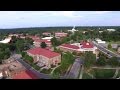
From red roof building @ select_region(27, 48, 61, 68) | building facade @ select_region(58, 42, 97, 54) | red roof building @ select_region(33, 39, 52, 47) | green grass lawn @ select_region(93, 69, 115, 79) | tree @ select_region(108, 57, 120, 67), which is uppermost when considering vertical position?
red roof building @ select_region(33, 39, 52, 47)

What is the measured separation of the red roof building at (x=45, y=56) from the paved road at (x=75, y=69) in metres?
0.17

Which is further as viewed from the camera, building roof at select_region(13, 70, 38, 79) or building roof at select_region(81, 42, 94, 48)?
building roof at select_region(81, 42, 94, 48)

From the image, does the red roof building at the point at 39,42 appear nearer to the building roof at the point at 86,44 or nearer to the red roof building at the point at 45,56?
the red roof building at the point at 45,56

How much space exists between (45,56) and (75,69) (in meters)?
0.33

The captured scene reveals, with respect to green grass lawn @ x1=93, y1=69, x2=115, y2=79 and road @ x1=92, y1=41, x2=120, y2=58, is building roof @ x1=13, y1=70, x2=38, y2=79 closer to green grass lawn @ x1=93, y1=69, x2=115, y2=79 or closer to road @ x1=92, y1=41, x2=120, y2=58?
green grass lawn @ x1=93, y1=69, x2=115, y2=79

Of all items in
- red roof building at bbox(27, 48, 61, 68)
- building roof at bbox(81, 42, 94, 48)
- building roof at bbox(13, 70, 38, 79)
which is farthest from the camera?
building roof at bbox(81, 42, 94, 48)

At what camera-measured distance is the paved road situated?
7.03ft

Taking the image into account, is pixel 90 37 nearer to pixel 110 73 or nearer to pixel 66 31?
pixel 66 31

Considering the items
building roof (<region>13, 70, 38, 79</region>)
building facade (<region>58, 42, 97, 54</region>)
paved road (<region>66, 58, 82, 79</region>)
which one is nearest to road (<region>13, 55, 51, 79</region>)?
building roof (<region>13, 70, 38, 79</region>)

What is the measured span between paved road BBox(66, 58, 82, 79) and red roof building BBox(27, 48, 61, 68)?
169 millimetres

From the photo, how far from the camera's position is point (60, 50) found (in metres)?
2.31
